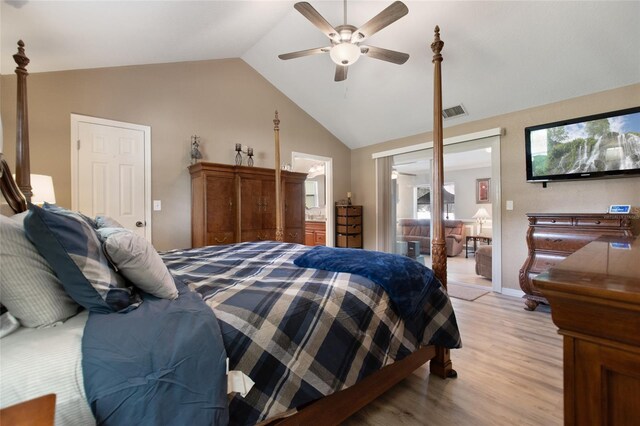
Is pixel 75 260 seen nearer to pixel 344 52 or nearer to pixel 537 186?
pixel 344 52

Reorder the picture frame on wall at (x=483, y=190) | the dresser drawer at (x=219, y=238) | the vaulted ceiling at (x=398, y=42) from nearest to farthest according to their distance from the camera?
the vaulted ceiling at (x=398, y=42)
the dresser drawer at (x=219, y=238)
the picture frame on wall at (x=483, y=190)

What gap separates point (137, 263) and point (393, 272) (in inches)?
46.9

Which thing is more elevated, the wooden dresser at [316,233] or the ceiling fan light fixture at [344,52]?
the ceiling fan light fixture at [344,52]

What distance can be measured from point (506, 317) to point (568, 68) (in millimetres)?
2665

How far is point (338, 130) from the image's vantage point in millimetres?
5262

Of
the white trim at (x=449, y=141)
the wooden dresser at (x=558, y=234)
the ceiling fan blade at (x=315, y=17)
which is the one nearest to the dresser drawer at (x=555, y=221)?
the wooden dresser at (x=558, y=234)

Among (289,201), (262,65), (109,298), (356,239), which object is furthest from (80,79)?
(356,239)

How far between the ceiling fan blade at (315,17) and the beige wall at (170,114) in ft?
7.19

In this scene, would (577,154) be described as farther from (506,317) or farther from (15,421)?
(15,421)

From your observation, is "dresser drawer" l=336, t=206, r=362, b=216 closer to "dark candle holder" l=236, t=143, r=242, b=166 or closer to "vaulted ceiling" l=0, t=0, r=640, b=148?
"vaulted ceiling" l=0, t=0, r=640, b=148

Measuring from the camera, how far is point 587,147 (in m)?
2.95

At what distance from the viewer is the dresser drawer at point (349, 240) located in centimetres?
534

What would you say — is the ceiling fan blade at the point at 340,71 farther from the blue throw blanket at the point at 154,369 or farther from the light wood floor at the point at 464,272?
the light wood floor at the point at 464,272

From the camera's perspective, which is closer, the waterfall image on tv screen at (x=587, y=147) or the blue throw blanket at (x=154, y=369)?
the blue throw blanket at (x=154, y=369)
